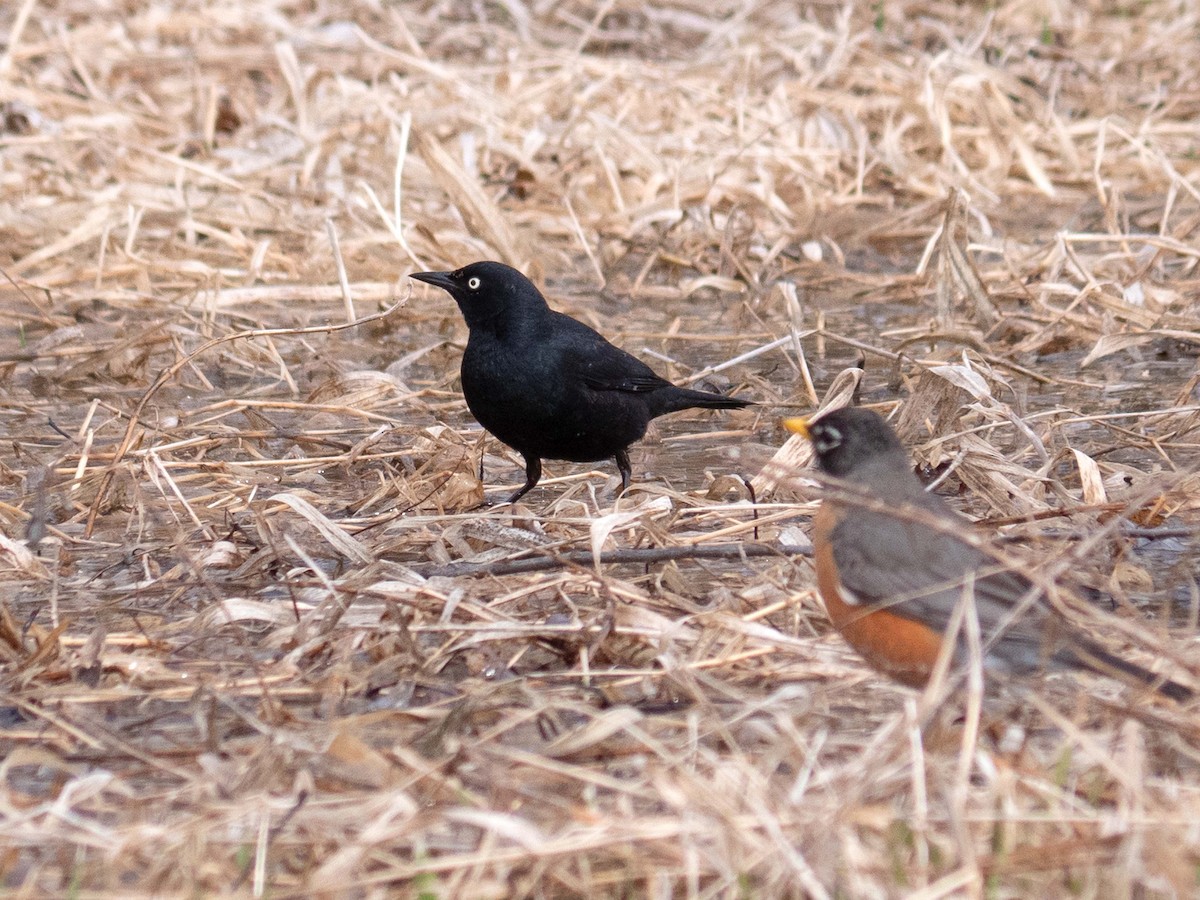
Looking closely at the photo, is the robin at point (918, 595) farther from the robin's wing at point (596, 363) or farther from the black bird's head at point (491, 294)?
the black bird's head at point (491, 294)

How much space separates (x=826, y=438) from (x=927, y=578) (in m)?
0.55

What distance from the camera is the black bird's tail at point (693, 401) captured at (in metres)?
5.73

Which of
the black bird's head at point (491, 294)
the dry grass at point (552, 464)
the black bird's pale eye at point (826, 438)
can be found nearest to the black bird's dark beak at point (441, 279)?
the black bird's head at point (491, 294)

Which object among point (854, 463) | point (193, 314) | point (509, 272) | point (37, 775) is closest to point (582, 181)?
point (193, 314)

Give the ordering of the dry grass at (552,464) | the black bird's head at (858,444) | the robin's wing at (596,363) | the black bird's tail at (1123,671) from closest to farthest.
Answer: the dry grass at (552,464), the black bird's tail at (1123,671), the black bird's head at (858,444), the robin's wing at (596,363)

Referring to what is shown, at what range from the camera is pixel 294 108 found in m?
9.50

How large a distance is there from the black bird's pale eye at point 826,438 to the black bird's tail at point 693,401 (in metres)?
1.96

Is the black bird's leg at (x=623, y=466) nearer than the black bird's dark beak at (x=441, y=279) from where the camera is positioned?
Yes

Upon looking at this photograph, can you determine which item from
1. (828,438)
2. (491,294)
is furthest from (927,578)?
(491,294)

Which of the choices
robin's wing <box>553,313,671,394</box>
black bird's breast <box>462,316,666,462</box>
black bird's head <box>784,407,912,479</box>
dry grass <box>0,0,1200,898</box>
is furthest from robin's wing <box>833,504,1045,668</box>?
robin's wing <box>553,313,671,394</box>

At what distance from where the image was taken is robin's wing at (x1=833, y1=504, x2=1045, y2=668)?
3.13 metres

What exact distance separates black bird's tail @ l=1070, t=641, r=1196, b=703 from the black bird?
248 centimetres

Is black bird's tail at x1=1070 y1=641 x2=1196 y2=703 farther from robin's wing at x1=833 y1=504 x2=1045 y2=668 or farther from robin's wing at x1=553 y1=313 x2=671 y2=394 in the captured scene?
robin's wing at x1=553 y1=313 x2=671 y2=394

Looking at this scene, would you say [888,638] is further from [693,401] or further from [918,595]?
[693,401]
